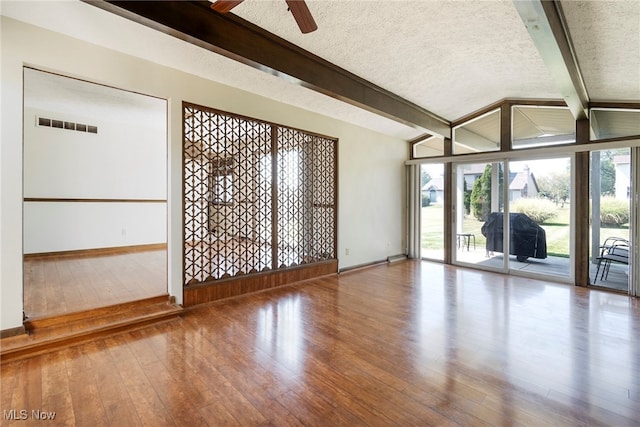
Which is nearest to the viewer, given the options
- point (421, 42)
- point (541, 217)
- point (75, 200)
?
point (421, 42)

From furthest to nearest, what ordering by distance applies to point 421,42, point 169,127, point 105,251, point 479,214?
point 105,251
point 479,214
point 169,127
point 421,42

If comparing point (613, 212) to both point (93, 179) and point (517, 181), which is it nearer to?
point (517, 181)

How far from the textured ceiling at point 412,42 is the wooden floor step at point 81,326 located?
9.09 feet

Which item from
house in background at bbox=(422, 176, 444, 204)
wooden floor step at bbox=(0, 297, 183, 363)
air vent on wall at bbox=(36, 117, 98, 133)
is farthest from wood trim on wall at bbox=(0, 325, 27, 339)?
house in background at bbox=(422, 176, 444, 204)

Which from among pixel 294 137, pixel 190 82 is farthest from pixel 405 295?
pixel 190 82

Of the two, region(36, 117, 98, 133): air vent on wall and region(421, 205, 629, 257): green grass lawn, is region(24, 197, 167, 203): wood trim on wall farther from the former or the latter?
region(421, 205, 629, 257): green grass lawn

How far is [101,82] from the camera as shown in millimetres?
2990

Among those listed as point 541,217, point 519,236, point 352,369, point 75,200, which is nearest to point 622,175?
point 541,217

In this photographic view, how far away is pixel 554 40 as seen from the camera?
8.38ft

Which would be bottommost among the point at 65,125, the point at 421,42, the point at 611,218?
the point at 611,218

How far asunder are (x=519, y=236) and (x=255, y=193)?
4.89 m

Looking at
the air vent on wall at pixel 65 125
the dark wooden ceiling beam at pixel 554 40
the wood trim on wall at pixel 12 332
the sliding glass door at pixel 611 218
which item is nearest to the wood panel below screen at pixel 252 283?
the wood trim on wall at pixel 12 332

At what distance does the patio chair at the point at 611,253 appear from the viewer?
4434 mm

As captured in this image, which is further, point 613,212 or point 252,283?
point 613,212
